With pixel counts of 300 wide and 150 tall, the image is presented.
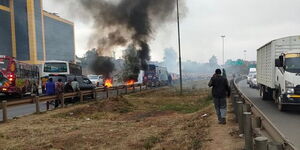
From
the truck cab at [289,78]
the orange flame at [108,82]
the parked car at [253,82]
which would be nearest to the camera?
the truck cab at [289,78]

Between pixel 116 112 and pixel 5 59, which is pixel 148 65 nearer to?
pixel 5 59

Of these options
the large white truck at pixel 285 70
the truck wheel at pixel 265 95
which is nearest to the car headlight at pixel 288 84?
the large white truck at pixel 285 70

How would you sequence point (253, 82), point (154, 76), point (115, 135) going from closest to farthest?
1. point (115, 135)
2. point (253, 82)
3. point (154, 76)

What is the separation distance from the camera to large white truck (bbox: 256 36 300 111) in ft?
39.3

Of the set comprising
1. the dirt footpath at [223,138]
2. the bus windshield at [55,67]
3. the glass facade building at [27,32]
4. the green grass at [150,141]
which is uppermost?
the glass facade building at [27,32]

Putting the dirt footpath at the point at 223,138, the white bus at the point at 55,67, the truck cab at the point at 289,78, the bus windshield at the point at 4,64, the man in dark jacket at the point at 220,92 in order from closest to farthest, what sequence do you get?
the dirt footpath at the point at 223,138, the man in dark jacket at the point at 220,92, the truck cab at the point at 289,78, the bus windshield at the point at 4,64, the white bus at the point at 55,67

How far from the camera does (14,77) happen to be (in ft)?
72.5

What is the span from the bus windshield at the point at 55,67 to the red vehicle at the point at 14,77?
87.5 inches

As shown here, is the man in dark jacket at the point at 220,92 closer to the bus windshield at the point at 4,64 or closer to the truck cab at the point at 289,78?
the truck cab at the point at 289,78

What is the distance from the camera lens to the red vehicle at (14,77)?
834 inches

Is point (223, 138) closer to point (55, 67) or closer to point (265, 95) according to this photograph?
point (265, 95)

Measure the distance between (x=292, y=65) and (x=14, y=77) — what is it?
17.9 meters

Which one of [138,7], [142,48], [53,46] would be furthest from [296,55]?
[53,46]

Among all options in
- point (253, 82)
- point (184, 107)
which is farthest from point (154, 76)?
point (184, 107)
